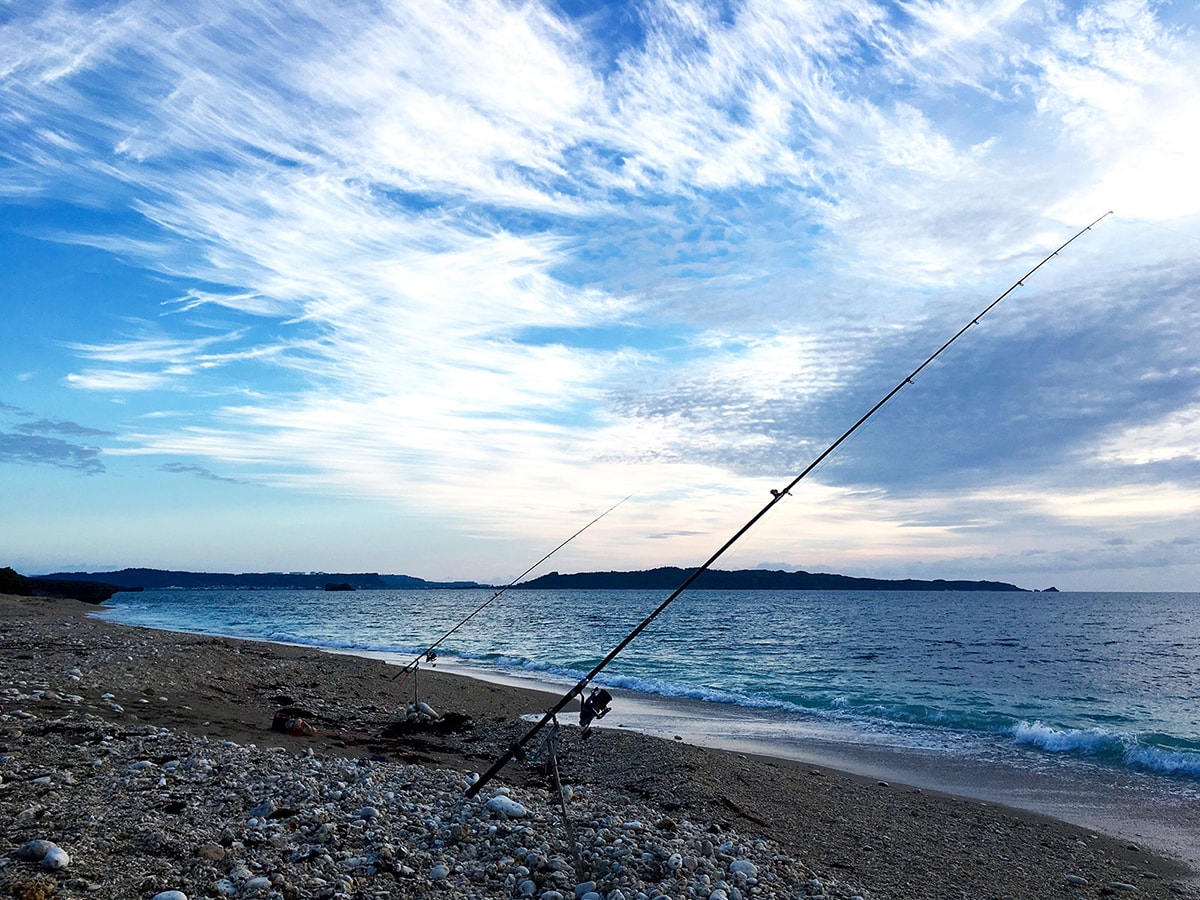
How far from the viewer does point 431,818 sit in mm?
6062

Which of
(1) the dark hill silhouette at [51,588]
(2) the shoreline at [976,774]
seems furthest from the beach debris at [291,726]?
(1) the dark hill silhouette at [51,588]

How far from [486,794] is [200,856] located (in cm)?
271

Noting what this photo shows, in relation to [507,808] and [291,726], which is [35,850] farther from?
[291,726]

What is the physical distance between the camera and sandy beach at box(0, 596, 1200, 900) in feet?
16.1

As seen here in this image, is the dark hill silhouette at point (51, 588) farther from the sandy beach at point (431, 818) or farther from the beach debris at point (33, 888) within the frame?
the beach debris at point (33, 888)

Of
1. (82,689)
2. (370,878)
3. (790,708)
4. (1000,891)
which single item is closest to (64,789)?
(370,878)

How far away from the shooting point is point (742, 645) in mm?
40719

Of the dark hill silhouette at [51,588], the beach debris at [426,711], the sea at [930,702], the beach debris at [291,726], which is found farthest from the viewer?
the dark hill silhouette at [51,588]

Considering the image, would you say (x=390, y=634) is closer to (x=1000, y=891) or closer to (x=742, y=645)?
(x=742, y=645)

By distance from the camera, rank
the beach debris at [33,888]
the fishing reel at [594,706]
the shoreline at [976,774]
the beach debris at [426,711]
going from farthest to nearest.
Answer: the beach debris at [426,711], the shoreline at [976,774], the fishing reel at [594,706], the beach debris at [33,888]

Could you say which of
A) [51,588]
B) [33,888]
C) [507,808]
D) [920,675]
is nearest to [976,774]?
[507,808]

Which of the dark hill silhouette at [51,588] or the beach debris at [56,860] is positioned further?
the dark hill silhouette at [51,588]

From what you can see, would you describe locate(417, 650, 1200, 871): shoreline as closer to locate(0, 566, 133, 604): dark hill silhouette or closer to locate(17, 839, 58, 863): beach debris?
→ locate(17, 839, 58, 863): beach debris

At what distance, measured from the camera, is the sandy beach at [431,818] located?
Result: 4.89 meters
